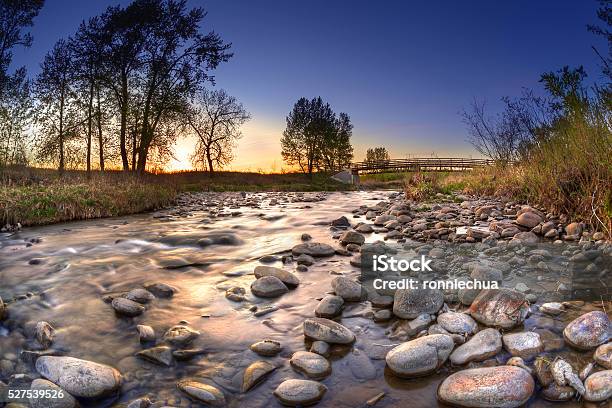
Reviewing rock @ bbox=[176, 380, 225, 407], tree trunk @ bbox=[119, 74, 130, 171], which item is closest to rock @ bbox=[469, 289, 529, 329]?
rock @ bbox=[176, 380, 225, 407]

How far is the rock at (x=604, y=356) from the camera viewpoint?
249 centimetres

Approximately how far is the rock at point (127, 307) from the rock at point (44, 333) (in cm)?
54

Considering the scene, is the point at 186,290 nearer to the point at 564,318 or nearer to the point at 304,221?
the point at 564,318

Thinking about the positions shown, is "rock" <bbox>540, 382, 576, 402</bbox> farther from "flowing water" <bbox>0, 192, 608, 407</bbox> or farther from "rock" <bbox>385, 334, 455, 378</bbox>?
"rock" <bbox>385, 334, 455, 378</bbox>

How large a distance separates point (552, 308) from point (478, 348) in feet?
3.38

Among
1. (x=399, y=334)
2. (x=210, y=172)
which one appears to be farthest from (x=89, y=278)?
(x=210, y=172)

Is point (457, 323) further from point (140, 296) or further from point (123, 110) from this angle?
point (123, 110)

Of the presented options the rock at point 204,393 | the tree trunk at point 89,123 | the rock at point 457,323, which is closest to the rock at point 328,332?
the rock at point 457,323

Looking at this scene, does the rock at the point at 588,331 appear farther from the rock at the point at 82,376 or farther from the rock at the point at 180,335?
the rock at the point at 82,376

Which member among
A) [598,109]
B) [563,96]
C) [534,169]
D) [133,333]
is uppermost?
[563,96]

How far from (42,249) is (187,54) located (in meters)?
21.7

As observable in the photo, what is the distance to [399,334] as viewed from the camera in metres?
3.19

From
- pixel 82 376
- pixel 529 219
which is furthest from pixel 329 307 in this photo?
pixel 529 219

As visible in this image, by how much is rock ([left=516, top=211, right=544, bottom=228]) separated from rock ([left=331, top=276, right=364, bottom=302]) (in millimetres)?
3834
